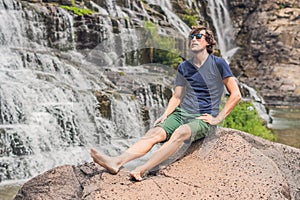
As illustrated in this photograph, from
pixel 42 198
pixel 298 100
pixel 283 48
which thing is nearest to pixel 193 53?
pixel 42 198

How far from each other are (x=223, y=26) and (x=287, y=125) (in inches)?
554

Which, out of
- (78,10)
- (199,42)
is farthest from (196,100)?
(78,10)

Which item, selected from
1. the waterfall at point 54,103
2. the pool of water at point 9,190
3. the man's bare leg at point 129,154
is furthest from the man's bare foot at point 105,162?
the waterfall at point 54,103

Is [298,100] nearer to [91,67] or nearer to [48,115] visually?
[91,67]

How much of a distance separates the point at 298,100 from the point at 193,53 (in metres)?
20.7

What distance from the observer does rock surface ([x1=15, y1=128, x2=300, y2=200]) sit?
12.0ft

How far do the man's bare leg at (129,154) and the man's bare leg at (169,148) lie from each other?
10 cm

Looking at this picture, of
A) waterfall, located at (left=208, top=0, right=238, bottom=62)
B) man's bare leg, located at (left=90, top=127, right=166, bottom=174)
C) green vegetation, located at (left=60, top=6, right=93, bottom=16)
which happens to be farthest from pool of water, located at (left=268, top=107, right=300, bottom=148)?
man's bare leg, located at (left=90, top=127, right=166, bottom=174)

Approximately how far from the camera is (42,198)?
12.3 ft

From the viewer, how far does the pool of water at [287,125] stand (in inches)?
520

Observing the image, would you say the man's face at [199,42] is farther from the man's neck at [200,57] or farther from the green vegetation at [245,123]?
the green vegetation at [245,123]

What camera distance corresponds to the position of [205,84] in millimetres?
4312

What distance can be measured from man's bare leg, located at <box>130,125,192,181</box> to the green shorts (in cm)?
9

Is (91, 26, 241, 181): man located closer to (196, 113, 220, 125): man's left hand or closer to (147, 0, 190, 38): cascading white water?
(196, 113, 220, 125): man's left hand
